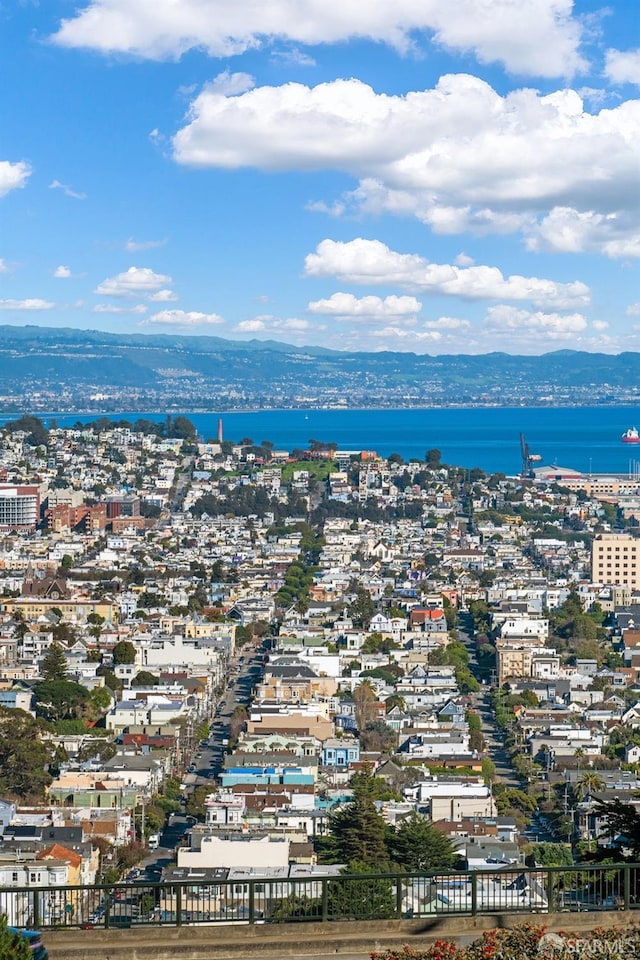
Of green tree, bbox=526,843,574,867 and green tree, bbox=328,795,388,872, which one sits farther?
green tree, bbox=526,843,574,867

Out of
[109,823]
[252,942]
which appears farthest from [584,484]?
[252,942]

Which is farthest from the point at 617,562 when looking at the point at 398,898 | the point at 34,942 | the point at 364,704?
the point at 34,942

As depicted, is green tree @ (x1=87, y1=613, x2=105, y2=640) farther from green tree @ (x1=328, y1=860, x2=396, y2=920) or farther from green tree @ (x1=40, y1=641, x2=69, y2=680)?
green tree @ (x1=328, y1=860, x2=396, y2=920)

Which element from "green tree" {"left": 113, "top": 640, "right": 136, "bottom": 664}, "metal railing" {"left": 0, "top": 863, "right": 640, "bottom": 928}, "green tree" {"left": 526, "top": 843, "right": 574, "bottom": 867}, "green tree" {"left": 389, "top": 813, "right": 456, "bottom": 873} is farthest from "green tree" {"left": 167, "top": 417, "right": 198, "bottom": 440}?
"metal railing" {"left": 0, "top": 863, "right": 640, "bottom": 928}

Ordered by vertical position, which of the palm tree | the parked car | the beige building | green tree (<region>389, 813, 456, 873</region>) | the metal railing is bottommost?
the palm tree

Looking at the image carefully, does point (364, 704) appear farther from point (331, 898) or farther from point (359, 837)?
point (331, 898)

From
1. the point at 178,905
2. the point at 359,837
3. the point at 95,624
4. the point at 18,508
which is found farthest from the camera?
the point at 18,508
